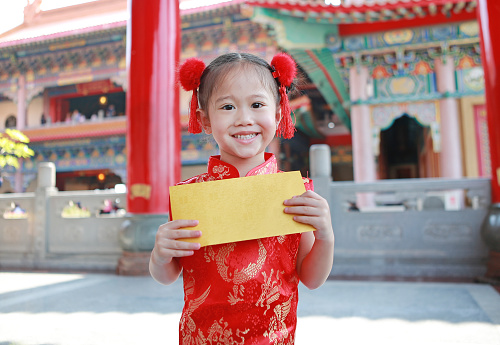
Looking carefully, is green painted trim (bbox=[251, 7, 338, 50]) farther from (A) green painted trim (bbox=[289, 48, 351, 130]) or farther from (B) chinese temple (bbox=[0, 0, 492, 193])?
(A) green painted trim (bbox=[289, 48, 351, 130])

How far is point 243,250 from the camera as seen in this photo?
3.00 feet

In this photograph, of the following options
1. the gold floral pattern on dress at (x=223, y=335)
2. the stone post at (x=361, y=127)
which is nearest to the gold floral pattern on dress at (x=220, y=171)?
the gold floral pattern on dress at (x=223, y=335)

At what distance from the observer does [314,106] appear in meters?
11.5

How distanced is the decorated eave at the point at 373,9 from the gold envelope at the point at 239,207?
5570 millimetres

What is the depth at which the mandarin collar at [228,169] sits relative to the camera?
0.99m

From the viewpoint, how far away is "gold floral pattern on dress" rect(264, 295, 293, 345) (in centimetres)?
89

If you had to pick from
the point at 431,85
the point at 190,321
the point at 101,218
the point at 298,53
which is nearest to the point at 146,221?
the point at 101,218

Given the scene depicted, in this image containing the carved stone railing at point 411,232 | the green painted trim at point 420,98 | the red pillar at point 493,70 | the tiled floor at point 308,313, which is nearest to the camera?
the tiled floor at point 308,313

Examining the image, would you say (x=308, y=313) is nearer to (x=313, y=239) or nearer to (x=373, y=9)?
(x=313, y=239)

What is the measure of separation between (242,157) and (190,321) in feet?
1.39

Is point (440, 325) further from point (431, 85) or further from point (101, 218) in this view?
point (431, 85)

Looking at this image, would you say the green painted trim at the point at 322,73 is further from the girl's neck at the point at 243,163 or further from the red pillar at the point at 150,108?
the girl's neck at the point at 243,163

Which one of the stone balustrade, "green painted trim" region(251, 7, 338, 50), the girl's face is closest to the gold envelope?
the girl's face

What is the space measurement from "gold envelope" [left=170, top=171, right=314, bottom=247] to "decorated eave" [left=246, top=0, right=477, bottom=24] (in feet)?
18.3
